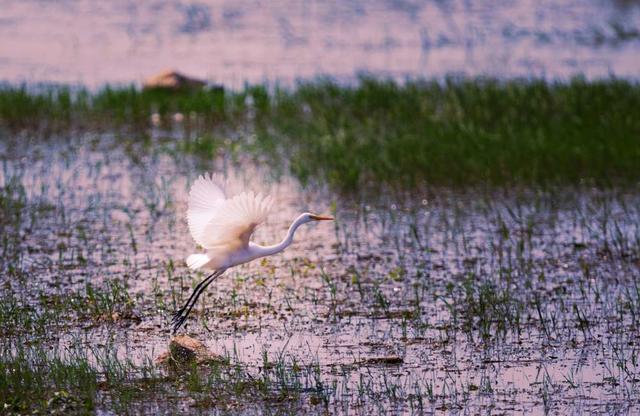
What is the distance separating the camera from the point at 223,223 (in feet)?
21.6

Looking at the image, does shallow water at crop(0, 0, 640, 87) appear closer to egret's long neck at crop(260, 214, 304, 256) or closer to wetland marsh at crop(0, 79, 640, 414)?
wetland marsh at crop(0, 79, 640, 414)

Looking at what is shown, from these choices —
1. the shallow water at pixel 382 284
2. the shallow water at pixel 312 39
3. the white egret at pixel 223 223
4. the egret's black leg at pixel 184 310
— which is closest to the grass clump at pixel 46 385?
the shallow water at pixel 382 284

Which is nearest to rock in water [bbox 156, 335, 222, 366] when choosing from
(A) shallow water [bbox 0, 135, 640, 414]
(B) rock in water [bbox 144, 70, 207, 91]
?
(A) shallow water [bbox 0, 135, 640, 414]

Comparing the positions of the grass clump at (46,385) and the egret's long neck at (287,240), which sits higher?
the egret's long neck at (287,240)

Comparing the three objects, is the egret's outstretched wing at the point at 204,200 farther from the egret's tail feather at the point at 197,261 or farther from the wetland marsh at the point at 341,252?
the wetland marsh at the point at 341,252

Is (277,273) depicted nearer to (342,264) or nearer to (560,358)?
(342,264)

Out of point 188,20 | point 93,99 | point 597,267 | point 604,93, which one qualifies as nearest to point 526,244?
point 597,267

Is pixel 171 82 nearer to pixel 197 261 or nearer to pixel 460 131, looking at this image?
pixel 460 131

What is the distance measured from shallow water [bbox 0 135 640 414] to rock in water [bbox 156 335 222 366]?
0.22 m

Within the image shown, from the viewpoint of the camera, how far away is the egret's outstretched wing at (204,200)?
6.66m

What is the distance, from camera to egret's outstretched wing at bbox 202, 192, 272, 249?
20.7ft

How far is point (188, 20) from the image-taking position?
25250 mm

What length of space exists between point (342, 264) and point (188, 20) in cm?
1748

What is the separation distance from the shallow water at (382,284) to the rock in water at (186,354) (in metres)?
0.22
